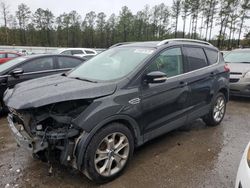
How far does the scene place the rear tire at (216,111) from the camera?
4.57 m

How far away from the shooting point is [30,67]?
5781mm

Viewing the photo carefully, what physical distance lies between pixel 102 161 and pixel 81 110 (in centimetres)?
70

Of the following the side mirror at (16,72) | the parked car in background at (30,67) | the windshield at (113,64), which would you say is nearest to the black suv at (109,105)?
the windshield at (113,64)

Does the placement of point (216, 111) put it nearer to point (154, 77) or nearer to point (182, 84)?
point (182, 84)

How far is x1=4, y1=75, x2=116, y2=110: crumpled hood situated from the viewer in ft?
8.08

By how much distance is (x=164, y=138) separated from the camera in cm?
413

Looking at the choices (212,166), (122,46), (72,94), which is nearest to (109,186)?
(72,94)

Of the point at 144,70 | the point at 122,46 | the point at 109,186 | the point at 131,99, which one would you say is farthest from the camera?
the point at 122,46

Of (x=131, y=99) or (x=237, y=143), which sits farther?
(x=237, y=143)

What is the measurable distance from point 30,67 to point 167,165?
4.36 metres

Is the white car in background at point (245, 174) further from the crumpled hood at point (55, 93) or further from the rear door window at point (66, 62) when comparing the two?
the rear door window at point (66, 62)

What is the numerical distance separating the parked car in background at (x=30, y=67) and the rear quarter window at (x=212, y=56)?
12.9 feet

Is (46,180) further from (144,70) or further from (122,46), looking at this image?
(122,46)

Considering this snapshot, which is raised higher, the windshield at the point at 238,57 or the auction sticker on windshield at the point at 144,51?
the auction sticker on windshield at the point at 144,51
